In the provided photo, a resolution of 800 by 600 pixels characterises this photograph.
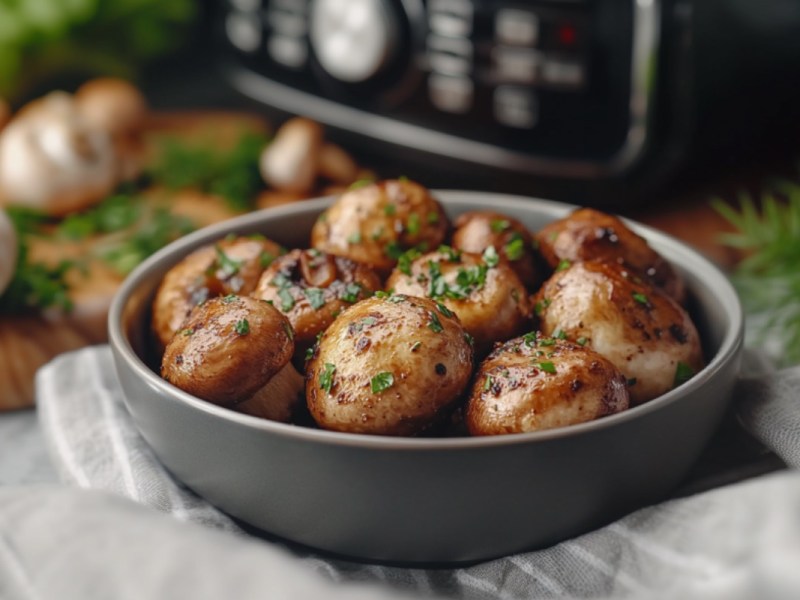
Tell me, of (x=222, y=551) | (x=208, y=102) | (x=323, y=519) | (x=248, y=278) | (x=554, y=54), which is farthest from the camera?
(x=208, y=102)

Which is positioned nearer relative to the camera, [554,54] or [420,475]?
[420,475]

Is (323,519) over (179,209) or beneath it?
over

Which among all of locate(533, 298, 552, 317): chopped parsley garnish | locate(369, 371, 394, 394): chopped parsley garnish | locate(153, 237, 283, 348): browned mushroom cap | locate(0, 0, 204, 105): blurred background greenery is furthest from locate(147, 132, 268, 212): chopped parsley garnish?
locate(369, 371, 394, 394): chopped parsley garnish

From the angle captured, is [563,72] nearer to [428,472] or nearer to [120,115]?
[428,472]

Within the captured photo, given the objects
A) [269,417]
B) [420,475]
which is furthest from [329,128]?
[420,475]

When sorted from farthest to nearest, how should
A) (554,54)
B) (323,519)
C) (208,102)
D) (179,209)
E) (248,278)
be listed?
(208,102)
(179,209)
(554,54)
(248,278)
(323,519)

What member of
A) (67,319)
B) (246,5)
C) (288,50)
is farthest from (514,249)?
(246,5)

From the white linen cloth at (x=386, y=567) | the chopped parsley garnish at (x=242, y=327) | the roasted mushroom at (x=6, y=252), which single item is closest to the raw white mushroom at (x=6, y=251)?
the roasted mushroom at (x=6, y=252)

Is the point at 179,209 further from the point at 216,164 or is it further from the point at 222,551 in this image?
the point at 222,551
